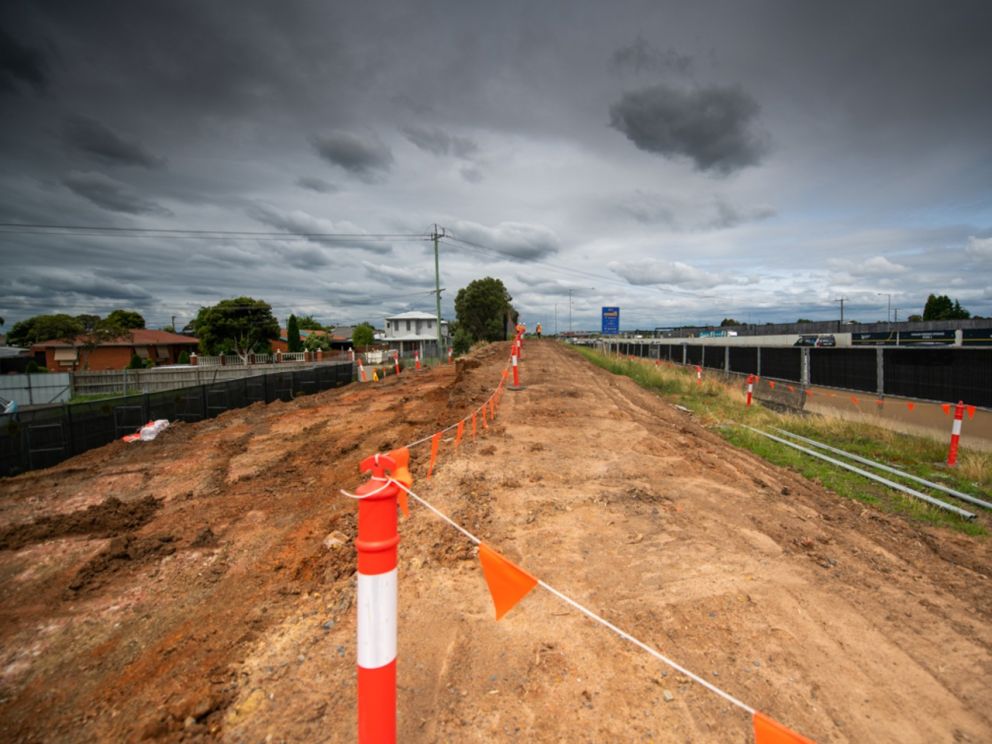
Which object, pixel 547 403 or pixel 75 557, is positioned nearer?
pixel 75 557

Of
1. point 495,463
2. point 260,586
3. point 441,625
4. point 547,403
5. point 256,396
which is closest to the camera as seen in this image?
point 441,625

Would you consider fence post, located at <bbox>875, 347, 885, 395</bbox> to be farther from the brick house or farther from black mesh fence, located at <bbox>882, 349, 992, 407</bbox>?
the brick house

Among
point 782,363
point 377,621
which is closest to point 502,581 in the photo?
point 377,621

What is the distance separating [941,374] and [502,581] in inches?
552

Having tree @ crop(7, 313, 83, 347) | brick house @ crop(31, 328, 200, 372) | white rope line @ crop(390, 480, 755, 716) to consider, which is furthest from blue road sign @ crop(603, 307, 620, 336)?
tree @ crop(7, 313, 83, 347)

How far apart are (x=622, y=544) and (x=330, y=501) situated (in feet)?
12.6

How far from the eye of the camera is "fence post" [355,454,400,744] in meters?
1.62

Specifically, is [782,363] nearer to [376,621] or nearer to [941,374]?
[941,374]

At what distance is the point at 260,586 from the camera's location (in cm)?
416

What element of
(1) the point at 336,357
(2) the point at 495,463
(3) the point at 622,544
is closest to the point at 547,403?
(2) the point at 495,463

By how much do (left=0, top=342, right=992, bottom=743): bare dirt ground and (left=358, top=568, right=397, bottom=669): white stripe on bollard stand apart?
115 cm

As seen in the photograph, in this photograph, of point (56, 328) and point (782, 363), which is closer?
point (782, 363)

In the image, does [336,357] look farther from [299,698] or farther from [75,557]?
[299,698]

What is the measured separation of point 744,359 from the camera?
21.6 m
